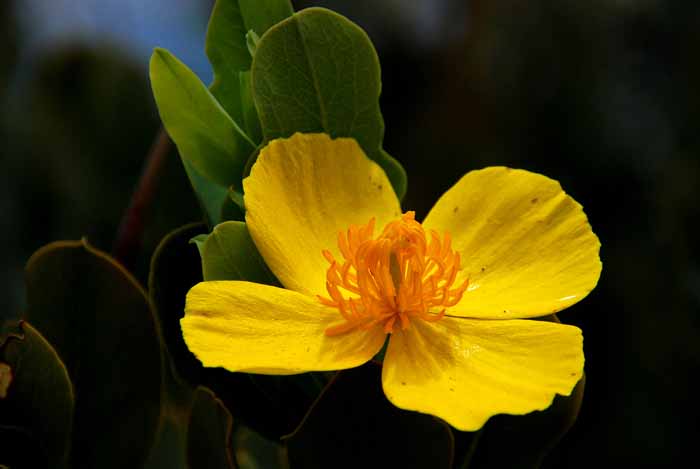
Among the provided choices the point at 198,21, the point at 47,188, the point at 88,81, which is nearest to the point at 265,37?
the point at 47,188

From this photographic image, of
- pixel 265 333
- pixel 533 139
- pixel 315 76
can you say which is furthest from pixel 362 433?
pixel 533 139

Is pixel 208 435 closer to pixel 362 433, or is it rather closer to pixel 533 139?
pixel 362 433

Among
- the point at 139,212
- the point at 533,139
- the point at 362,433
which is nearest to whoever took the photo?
the point at 362,433

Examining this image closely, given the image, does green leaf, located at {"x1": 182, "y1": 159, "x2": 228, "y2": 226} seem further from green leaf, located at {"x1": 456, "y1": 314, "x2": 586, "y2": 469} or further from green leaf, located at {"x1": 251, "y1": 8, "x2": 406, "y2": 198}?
green leaf, located at {"x1": 456, "y1": 314, "x2": 586, "y2": 469}

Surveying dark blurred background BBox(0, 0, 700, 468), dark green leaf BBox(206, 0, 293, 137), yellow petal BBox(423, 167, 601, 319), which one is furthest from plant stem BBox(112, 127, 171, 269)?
dark blurred background BBox(0, 0, 700, 468)

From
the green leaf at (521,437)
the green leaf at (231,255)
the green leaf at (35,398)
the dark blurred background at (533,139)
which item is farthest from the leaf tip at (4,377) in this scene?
the dark blurred background at (533,139)

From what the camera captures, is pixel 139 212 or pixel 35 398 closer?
pixel 35 398
